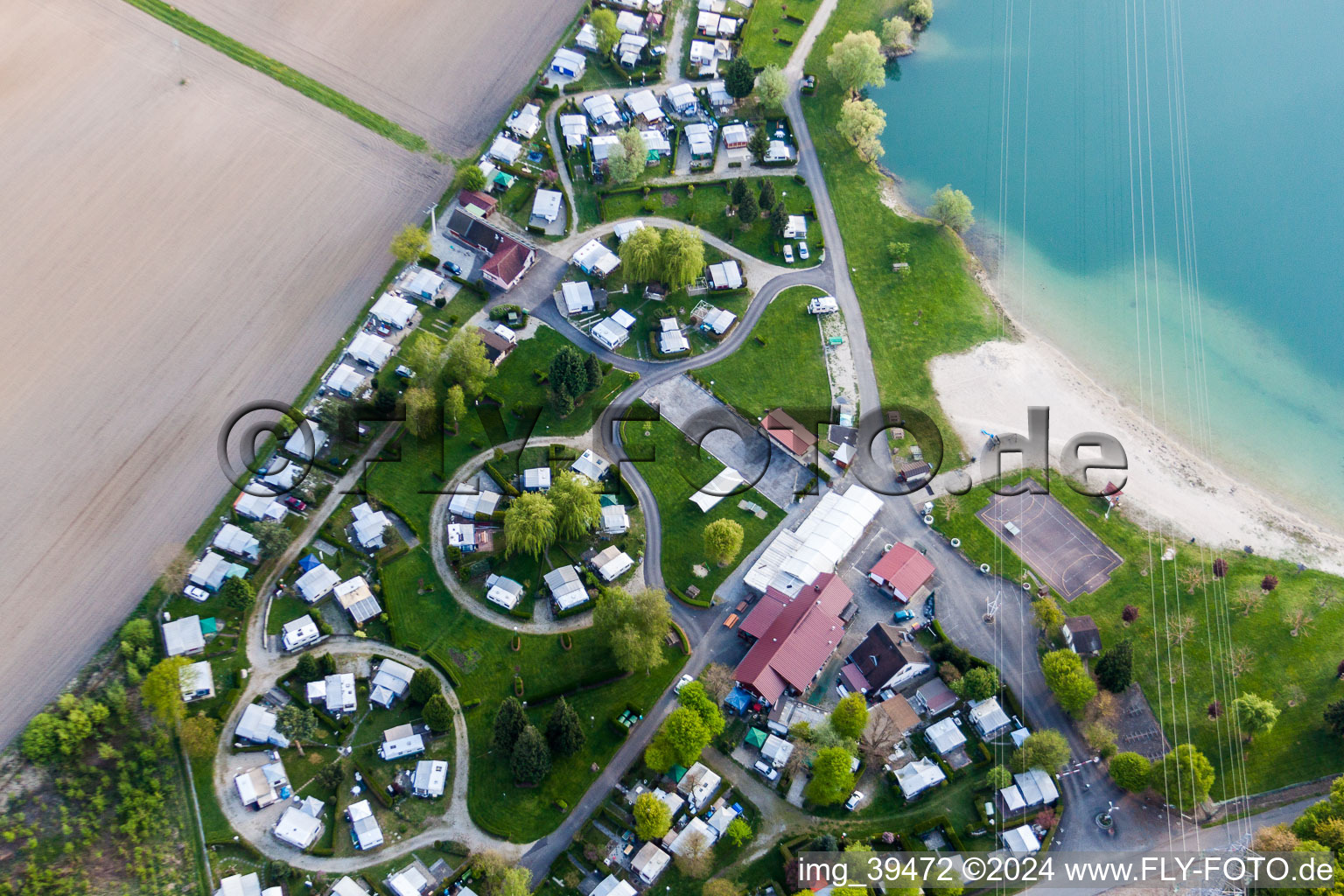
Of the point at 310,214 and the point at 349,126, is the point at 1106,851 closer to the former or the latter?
the point at 310,214

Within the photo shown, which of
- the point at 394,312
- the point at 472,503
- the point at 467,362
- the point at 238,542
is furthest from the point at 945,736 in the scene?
the point at 394,312

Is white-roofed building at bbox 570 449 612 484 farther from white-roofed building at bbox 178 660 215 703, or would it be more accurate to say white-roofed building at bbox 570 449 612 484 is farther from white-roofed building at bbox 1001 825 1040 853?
white-roofed building at bbox 1001 825 1040 853

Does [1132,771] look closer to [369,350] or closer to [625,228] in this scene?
[625,228]

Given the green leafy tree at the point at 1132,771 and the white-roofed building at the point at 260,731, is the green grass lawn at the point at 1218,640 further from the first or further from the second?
the white-roofed building at the point at 260,731

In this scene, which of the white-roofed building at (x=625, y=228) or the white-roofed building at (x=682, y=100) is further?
the white-roofed building at (x=682, y=100)

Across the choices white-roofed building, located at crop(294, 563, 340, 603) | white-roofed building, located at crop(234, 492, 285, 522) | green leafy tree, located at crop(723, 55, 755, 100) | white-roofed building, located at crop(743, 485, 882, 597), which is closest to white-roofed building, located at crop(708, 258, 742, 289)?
green leafy tree, located at crop(723, 55, 755, 100)

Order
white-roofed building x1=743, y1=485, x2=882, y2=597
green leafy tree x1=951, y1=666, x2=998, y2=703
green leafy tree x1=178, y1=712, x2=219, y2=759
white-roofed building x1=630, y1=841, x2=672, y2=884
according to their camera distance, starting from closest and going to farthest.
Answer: white-roofed building x1=630, y1=841, x2=672, y2=884
green leafy tree x1=178, y1=712, x2=219, y2=759
green leafy tree x1=951, y1=666, x2=998, y2=703
white-roofed building x1=743, y1=485, x2=882, y2=597

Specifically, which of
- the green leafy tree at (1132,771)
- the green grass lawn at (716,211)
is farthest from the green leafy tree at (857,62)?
the green leafy tree at (1132,771)

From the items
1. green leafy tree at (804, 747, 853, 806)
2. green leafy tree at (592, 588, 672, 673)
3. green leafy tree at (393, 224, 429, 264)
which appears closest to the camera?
green leafy tree at (804, 747, 853, 806)
